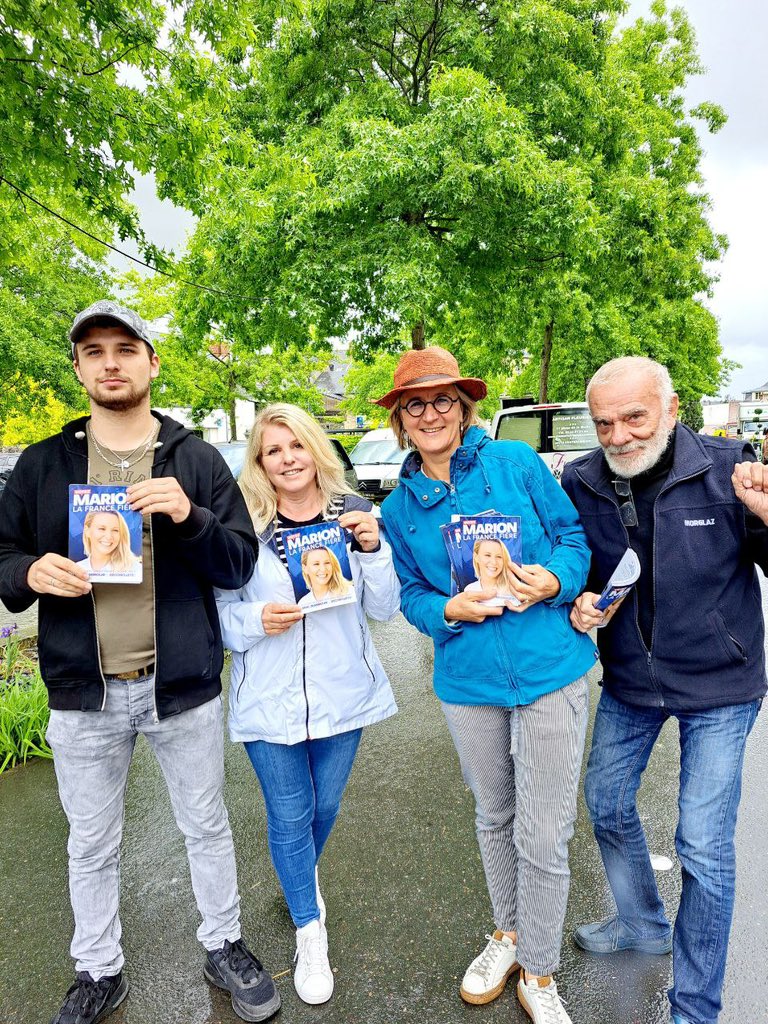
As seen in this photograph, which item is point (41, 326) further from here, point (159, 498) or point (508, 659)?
point (508, 659)

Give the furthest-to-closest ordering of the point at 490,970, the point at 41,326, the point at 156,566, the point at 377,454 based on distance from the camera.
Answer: the point at 377,454 → the point at 41,326 → the point at 490,970 → the point at 156,566

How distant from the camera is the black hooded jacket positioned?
199 cm

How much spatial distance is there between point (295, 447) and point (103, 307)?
2.44 ft

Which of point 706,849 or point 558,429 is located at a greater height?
point 558,429

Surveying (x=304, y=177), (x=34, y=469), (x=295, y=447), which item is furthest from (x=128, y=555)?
(x=304, y=177)

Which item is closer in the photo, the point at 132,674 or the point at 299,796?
the point at 132,674

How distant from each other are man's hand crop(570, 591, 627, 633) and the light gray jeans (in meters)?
1.26

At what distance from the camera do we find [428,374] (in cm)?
212

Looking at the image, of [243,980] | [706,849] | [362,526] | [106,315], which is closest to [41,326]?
[106,315]

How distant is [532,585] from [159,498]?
1158 mm

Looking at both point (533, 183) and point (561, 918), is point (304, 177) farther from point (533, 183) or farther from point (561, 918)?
point (561, 918)

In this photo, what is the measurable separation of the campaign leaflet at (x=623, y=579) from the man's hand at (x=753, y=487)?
350 millimetres

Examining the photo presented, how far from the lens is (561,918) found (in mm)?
2062

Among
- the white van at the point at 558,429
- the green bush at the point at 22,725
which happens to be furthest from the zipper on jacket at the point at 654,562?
the white van at the point at 558,429
